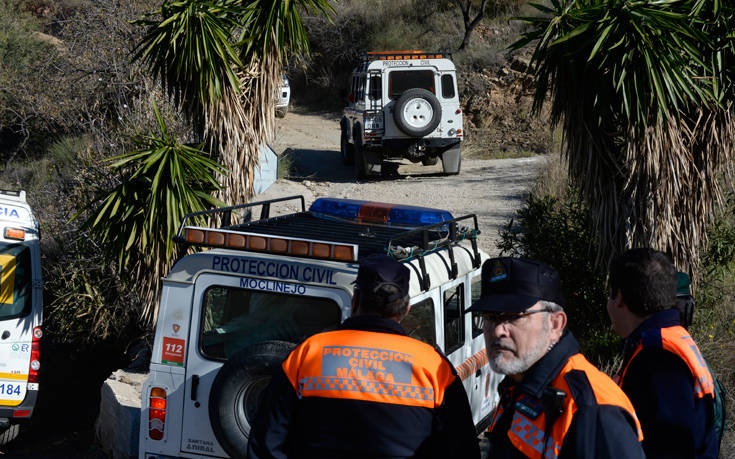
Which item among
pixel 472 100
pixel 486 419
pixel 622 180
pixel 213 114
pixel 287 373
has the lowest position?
pixel 486 419

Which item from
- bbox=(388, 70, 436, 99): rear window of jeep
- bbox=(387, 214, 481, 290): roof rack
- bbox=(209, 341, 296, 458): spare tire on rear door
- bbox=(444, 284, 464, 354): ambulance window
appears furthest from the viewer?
bbox=(388, 70, 436, 99): rear window of jeep

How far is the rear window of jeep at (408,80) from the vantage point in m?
14.9

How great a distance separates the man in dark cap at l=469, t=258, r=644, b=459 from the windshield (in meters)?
5.24

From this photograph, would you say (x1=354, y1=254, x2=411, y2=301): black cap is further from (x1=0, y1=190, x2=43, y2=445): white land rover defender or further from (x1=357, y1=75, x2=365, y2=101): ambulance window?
(x1=357, y1=75, x2=365, y2=101): ambulance window

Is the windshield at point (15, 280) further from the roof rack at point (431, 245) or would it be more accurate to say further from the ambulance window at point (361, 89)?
the ambulance window at point (361, 89)

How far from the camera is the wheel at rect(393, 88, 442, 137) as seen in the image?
14.3 metres

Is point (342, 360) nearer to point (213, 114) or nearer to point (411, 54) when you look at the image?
point (213, 114)

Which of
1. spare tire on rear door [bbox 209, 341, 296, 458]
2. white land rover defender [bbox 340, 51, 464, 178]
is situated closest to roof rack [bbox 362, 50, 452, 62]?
white land rover defender [bbox 340, 51, 464, 178]

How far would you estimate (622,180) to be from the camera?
233 inches

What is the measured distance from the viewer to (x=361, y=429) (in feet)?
8.52

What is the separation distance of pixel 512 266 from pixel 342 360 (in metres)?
0.69

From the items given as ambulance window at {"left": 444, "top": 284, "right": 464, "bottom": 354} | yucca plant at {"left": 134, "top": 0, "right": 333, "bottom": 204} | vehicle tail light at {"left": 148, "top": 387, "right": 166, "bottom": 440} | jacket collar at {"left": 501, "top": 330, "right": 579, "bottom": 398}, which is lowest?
vehicle tail light at {"left": 148, "top": 387, "right": 166, "bottom": 440}

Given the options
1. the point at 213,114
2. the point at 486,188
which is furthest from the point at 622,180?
the point at 486,188

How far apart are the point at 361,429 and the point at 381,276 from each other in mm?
544
